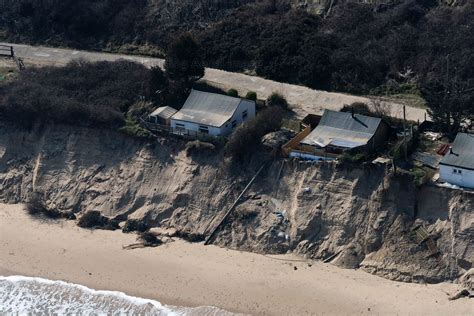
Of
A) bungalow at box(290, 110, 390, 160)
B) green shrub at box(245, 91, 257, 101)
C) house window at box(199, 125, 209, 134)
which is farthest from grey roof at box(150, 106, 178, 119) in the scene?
bungalow at box(290, 110, 390, 160)

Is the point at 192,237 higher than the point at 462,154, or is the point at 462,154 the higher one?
the point at 462,154

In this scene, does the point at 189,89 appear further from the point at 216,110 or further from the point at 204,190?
the point at 204,190

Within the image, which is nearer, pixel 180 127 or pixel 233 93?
pixel 180 127

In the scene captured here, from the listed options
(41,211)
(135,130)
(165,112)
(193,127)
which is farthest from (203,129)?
(41,211)

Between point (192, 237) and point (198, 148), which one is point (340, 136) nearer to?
point (198, 148)

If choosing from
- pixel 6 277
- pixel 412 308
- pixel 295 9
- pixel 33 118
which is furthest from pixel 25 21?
pixel 412 308

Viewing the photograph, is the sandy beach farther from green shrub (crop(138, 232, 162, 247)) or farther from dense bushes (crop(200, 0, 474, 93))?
dense bushes (crop(200, 0, 474, 93))

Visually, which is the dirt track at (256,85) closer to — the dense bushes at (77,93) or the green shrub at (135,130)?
the dense bushes at (77,93)
